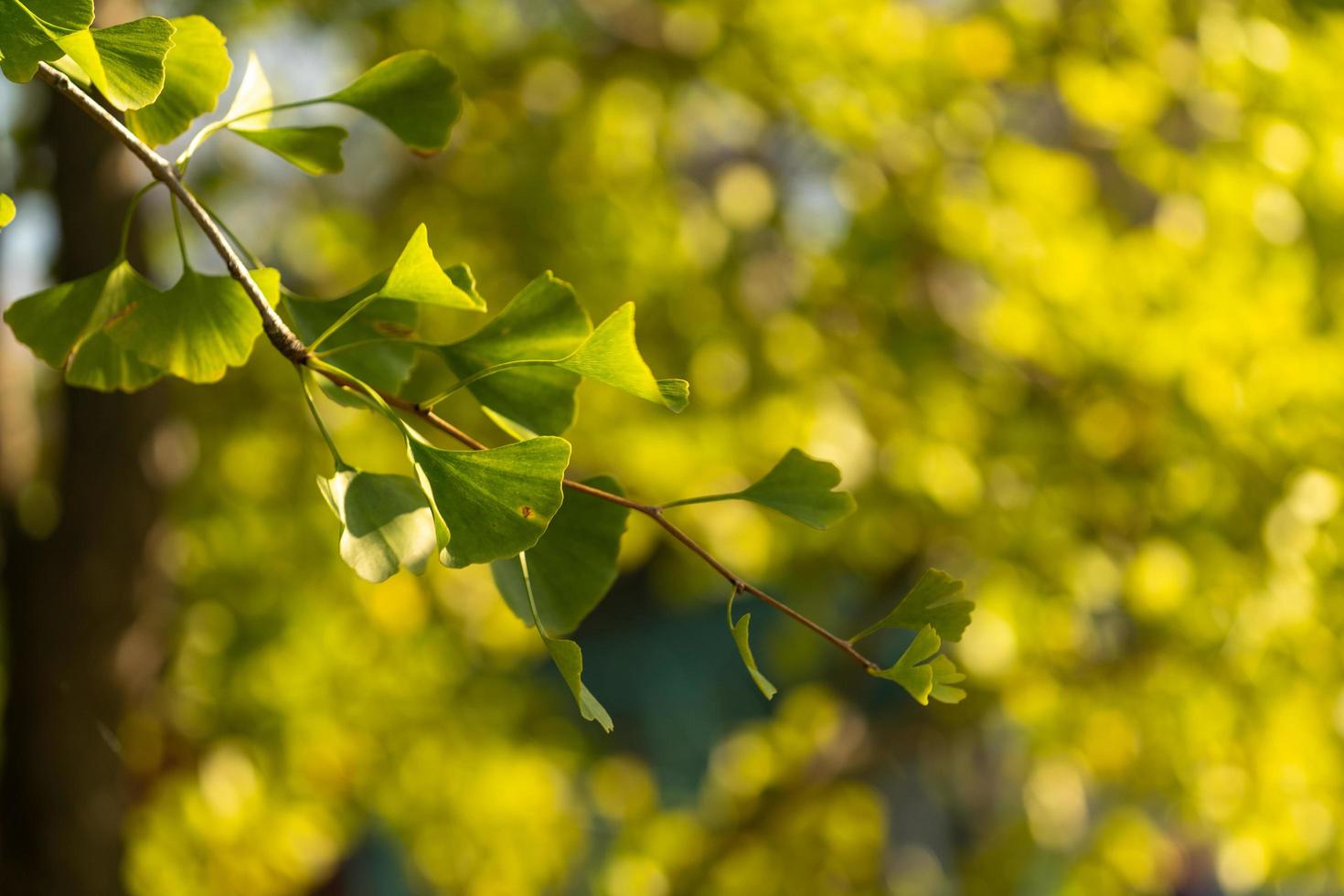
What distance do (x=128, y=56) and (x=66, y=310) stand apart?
9 cm

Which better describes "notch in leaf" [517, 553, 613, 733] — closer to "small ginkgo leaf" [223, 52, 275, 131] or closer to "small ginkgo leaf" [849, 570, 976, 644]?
"small ginkgo leaf" [849, 570, 976, 644]

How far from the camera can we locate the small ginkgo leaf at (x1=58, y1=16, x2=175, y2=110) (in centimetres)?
29

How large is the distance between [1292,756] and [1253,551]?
0.82 ft

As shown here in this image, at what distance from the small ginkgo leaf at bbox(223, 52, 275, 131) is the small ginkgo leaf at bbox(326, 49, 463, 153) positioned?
2cm

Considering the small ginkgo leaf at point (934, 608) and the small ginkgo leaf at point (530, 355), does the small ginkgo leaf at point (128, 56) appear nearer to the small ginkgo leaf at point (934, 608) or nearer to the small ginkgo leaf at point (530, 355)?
the small ginkgo leaf at point (530, 355)

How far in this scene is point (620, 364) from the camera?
31 centimetres

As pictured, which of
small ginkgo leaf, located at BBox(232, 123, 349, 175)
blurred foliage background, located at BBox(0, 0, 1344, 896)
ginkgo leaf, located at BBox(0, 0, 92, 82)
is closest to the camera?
ginkgo leaf, located at BBox(0, 0, 92, 82)

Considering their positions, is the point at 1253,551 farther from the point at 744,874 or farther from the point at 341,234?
the point at 341,234

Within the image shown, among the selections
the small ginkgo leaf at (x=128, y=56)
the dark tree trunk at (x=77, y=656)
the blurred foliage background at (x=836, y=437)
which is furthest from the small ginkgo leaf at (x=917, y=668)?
the dark tree trunk at (x=77, y=656)

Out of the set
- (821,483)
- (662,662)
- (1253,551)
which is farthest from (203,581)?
(662,662)

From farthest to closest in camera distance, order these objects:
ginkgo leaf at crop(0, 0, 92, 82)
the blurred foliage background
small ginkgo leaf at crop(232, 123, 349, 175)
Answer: the blurred foliage background, small ginkgo leaf at crop(232, 123, 349, 175), ginkgo leaf at crop(0, 0, 92, 82)

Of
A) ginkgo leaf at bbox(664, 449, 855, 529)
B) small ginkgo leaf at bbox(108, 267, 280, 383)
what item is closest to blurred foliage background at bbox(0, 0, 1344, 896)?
ginkgo leaf at bbox(664, 449, 855, 529)

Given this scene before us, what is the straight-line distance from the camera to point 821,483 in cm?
36

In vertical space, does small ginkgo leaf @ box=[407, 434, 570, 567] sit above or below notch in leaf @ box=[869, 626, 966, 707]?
above
